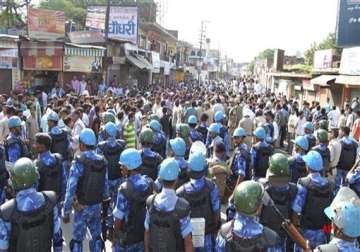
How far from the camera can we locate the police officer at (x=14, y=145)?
680 centimetres

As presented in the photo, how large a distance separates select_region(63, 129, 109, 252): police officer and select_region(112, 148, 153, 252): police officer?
91 cm

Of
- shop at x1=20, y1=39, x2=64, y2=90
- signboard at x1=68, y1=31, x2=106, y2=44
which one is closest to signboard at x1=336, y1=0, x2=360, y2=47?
signboard at x1=68, y1=31, x2=106, y2=44

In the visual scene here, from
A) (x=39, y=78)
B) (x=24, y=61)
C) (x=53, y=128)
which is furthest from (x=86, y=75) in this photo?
(x=53, y=128)

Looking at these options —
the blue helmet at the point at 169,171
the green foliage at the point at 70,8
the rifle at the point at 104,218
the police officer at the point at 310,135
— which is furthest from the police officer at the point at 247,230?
the green foliage at the point at 70,8

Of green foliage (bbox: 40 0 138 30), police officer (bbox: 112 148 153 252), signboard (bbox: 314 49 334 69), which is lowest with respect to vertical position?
police officer (bbox: 112 148 153 252)

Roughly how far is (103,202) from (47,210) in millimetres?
1851

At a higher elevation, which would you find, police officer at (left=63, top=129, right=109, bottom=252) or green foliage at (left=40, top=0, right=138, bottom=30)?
green foliage at (left=40, top=0, right=138, bottom=30)

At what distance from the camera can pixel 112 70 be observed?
1083 inches

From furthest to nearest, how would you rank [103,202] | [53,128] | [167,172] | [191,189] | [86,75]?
[86,75]
[53,128]
[103,202]
[191,189]
[167,172]

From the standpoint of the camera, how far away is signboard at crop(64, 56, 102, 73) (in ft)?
62.3

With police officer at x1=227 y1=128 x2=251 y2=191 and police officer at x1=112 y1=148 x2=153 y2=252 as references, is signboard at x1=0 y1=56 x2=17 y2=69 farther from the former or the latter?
police officer at x1=112 y1=148 x2=153 y2=252

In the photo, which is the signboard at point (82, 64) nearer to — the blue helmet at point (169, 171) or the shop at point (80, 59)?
the shop at point (80, 59)

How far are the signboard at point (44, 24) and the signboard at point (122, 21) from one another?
7.29 m

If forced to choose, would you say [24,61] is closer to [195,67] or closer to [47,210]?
[47,210]
